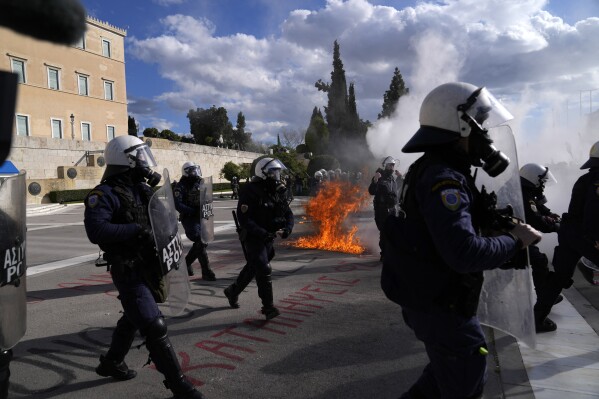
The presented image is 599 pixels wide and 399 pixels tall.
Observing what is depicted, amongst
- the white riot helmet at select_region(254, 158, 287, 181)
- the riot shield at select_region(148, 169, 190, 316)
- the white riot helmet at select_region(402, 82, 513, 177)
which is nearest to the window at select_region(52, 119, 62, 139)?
the white riot helmet at select_region(254, 158, 287, 181)

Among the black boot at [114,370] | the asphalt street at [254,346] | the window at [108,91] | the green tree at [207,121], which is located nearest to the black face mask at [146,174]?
the asphalt street at [254,346]

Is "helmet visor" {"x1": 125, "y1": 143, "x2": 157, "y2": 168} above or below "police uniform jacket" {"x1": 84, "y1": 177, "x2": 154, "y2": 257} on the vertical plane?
above

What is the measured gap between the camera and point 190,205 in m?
6.81

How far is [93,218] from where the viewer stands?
9.68ft

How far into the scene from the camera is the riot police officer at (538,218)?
4246 mm

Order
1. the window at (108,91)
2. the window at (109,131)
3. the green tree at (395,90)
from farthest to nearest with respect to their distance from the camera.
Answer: the green tree at (395,90) < the window at (109,131) < the window at (108,91)

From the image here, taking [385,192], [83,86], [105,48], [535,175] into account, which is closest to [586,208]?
[535,175]

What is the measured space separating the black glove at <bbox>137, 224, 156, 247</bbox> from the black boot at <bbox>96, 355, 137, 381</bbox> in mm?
1011

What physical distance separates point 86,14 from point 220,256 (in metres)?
8.04

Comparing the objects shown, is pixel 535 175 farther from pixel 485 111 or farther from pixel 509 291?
pixel 485 111

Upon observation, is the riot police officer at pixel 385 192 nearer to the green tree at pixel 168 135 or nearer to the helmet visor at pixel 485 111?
the helmet visor at pixel 485 111

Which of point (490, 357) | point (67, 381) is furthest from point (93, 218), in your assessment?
point (490, 357)

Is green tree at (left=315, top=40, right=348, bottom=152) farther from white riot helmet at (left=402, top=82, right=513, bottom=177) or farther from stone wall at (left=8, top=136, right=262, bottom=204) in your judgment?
white riot helmet at (left=402, top=82, right=513, bottom=177)

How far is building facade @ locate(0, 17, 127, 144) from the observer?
32.8 m
